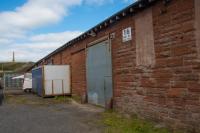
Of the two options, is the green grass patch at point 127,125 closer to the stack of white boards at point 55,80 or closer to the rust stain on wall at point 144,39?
the rust stain on wall at point 144,39

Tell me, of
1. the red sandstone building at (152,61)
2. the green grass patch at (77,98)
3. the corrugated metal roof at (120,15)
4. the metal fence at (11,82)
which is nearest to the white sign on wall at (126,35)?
the red sandstone building at (152,61)

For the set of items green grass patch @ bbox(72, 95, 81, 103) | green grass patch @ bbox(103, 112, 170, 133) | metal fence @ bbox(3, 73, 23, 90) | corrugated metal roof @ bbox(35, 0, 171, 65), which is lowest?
green grass patch @ bbox(103, 112, 170, 133)

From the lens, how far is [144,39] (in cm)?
1022

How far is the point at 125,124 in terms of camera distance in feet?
31.8

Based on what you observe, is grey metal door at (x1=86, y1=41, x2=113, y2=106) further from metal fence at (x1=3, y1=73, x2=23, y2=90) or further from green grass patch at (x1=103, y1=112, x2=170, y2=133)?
metal fence at (x1=3, y1=73, x2=23, y2=90)

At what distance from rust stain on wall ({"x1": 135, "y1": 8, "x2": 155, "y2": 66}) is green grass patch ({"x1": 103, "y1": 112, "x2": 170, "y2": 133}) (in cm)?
190

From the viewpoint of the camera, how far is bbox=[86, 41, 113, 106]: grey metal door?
13.5 meters

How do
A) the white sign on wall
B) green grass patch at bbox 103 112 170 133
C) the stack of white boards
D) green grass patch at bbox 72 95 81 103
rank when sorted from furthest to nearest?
1. the stack of white boards
2. green grass patch at bbox 72 95 81 103
3. the white sign on wall
4. green grass patch at bbox 103 112 170 133

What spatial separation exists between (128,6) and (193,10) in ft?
10.9

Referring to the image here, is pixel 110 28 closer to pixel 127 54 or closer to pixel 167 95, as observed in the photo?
pixel 127 54

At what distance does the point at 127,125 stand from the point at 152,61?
6.99ft

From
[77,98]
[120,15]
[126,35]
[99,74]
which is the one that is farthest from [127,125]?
[77,98]

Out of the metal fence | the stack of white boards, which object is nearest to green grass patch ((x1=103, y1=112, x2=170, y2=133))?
the stack of white boards

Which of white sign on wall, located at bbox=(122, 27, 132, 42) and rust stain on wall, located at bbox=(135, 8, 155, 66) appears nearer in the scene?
rust stain on wall, located at bbox=(135, 8, 155, 66)
